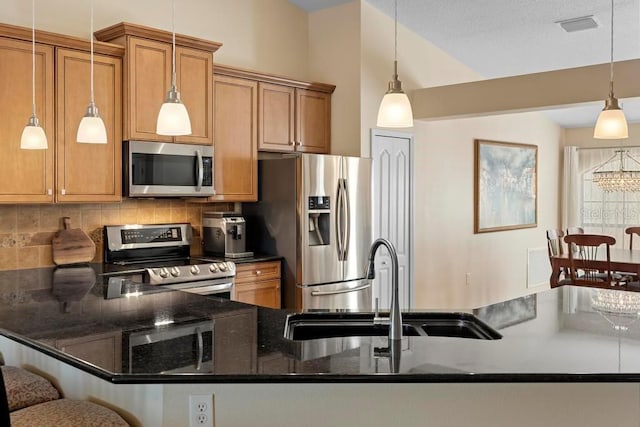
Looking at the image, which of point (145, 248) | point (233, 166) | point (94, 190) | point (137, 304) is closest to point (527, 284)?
point (233, 166)

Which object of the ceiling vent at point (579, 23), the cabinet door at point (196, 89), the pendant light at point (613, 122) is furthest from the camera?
the ceiling vent at point (579, 23)

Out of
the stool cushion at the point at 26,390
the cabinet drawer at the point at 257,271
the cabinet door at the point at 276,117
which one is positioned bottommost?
the stool cushion at the point at 26,390

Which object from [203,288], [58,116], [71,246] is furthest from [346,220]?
[58,116]

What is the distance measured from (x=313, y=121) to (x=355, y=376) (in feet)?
12.8

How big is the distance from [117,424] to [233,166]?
3.06m

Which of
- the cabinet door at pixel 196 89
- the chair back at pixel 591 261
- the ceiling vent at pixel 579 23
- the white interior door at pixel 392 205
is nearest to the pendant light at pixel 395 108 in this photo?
the cabinet door at pixel 196 89

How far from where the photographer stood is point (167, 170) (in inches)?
163

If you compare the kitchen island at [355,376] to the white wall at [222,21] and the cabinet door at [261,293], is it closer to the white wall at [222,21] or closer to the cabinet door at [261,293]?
the cabinet door at [261,293]

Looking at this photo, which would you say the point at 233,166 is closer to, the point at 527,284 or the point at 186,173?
the point at 186,173

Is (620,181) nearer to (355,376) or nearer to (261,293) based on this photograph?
(261,293)

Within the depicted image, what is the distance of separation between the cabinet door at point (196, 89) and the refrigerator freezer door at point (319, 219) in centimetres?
75

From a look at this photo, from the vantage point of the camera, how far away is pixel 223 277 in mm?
4117

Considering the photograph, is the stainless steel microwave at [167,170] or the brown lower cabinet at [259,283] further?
the brown lower cabinet at [259,283]

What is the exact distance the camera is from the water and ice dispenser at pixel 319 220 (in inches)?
181
